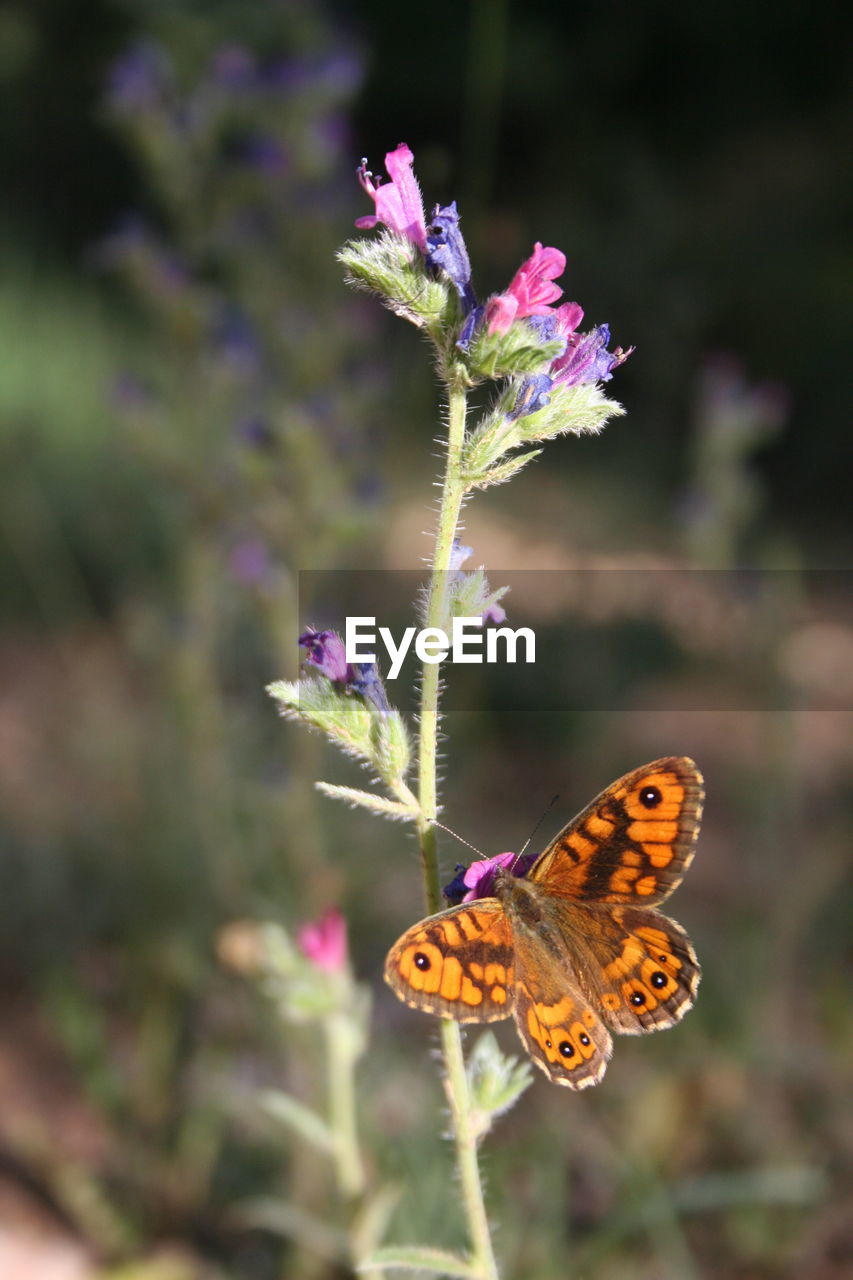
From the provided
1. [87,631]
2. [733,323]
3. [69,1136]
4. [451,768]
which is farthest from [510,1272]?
[733,323]

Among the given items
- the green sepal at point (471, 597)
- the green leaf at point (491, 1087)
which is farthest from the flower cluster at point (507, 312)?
the green leaf at point (491, 1087)

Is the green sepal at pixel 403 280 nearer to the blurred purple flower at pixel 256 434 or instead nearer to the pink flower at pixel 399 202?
the pink flower at pixel 399 202

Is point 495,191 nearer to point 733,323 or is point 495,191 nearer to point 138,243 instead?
point 733,323

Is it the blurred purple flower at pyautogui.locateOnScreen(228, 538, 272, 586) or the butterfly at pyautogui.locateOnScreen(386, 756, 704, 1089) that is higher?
the blurred purple flower at pyautogui.locateOnScreen(228, 538, 272, 586)

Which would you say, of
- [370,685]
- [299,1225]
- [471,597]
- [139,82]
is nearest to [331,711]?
[370,685]

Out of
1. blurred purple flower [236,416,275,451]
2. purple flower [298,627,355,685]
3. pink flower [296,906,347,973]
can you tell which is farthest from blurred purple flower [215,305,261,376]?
purple flower [298,627,355,685]

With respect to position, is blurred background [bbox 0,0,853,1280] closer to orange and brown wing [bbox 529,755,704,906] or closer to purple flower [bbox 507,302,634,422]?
orange and brown wing [bbox 529,755,704,906]
